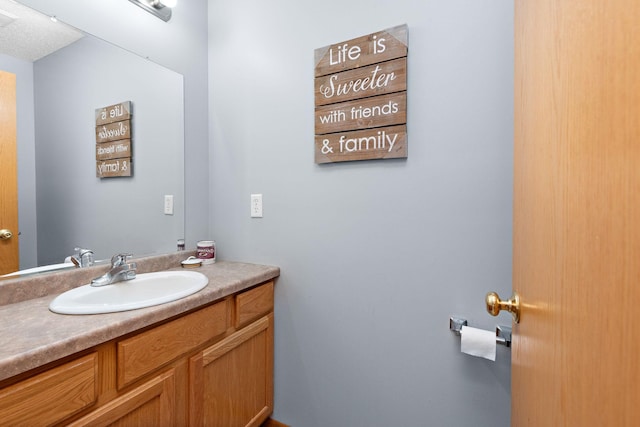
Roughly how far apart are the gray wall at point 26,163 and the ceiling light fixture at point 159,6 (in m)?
0.59

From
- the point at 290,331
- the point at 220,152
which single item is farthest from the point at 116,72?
the point at 290,331

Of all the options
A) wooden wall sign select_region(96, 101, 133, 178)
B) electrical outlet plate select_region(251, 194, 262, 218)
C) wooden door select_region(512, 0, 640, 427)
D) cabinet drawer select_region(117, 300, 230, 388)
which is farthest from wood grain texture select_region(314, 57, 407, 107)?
cabinet drawer select_region(117, 300, 230, 388)

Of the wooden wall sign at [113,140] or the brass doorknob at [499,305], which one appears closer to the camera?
the brass doorknob at [499,305]

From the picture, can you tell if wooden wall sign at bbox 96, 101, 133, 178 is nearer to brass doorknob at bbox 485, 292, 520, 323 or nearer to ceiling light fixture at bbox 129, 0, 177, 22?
ceiling light fixture at bbox 129, 0, 177, 22

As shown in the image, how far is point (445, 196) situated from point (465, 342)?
540mm

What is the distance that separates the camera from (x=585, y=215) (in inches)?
11.9

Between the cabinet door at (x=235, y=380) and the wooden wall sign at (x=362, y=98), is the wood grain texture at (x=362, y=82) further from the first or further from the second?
the cabinet door at (x=235, y=380)

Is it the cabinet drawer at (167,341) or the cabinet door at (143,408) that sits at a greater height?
the cabinet drawer at (167,341)

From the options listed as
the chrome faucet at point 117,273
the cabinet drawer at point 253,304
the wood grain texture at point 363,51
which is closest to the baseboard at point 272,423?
the cabinet drawer at point 253,304

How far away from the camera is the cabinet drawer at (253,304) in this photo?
1.30 metres

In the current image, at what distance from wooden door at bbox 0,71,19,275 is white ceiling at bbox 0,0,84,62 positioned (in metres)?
0.10

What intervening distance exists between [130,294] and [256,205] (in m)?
0.69

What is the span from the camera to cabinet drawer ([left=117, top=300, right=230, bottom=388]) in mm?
865

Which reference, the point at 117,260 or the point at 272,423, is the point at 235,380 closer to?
the point at 272,423
